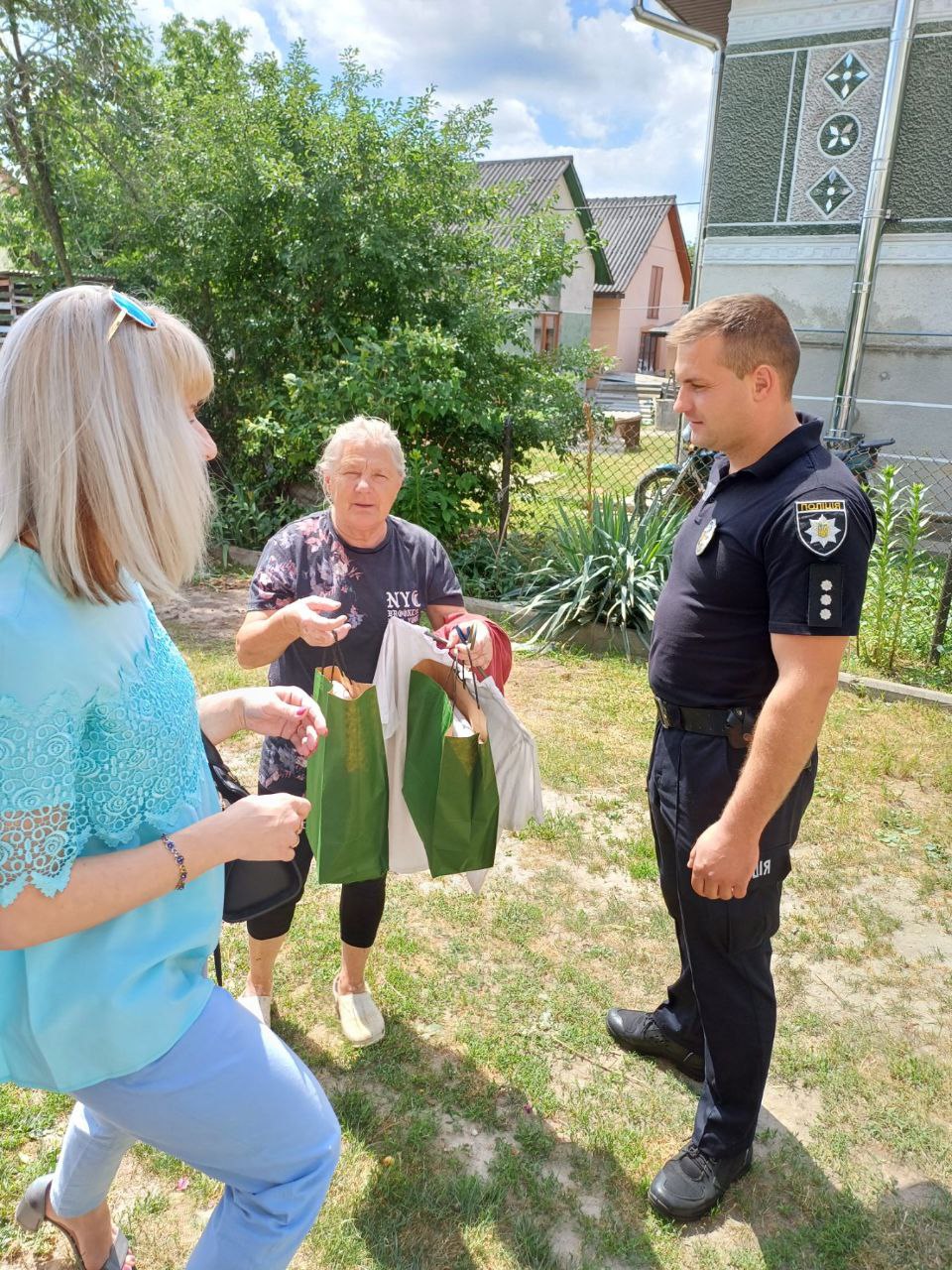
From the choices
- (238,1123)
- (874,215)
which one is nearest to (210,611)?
(238,1123)

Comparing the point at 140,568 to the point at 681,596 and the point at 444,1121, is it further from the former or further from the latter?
the point at 444,1121

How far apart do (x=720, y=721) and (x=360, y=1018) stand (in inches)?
60.0

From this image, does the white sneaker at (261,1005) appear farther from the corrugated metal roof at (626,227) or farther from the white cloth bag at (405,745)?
the corrugated metal roof at (626,227)

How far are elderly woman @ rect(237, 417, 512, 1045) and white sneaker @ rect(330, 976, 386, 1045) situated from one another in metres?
0.01

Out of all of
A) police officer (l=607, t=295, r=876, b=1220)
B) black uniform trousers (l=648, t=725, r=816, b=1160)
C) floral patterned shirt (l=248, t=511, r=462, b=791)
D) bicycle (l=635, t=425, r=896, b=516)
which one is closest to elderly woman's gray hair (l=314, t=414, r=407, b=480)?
floral patterned shirt (l=248, t=511, r=462, b=791)

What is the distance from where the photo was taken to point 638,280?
39.4 m

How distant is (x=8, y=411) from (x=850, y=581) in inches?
60.2

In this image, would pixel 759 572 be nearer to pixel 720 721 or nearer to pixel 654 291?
pixel 720 721

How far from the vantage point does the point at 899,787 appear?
448 cm

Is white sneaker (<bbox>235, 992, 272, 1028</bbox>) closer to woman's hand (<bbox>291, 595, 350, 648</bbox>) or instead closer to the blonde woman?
woman's hand (<bbox>291, 595, 350, 648</bbox>)

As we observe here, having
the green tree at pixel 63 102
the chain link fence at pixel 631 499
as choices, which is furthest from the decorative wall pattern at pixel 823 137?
the green tree at pixel 63 102

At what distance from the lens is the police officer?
5.94ft

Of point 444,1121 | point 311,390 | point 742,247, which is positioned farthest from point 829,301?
A: point 444,1121

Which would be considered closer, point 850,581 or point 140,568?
point 140,568
